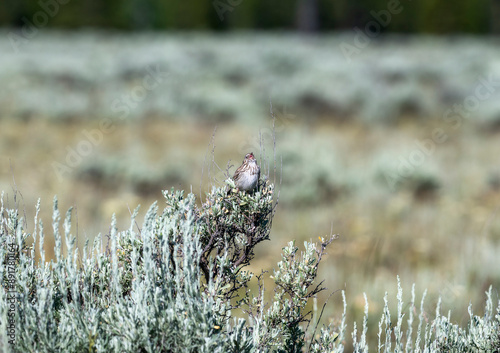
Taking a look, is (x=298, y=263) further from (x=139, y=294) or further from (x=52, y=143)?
(x=52, y=143)

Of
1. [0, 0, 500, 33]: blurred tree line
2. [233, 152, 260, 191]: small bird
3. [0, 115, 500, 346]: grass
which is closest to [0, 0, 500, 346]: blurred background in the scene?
[0, 115, 500, 346]: grass

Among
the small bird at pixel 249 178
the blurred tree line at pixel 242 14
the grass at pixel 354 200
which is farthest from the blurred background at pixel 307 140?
the blurred tree line at pixel 242 14

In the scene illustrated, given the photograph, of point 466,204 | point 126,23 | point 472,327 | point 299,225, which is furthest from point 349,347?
point 126,23

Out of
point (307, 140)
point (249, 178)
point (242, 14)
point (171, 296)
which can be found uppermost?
point (242, 14)

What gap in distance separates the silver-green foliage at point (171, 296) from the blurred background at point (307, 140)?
0.21 metres

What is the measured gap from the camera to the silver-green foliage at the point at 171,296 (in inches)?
89.1

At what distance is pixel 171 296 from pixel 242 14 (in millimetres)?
39717

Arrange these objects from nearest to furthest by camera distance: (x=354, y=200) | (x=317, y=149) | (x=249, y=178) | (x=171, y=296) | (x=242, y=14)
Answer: (x=171, y=296) → (x=249, y=178) → (x=354, y=200) → (x=317, y=149) → (x=242, y=14)

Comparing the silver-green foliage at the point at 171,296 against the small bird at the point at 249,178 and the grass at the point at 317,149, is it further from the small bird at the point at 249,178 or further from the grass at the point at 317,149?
the grass at the point at 317,149

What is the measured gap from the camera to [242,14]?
40062 mm

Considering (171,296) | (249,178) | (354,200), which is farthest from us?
(354,200)

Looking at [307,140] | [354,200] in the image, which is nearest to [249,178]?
[354,200]

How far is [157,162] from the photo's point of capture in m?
9.41

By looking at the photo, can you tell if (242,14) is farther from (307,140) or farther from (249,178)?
(249,178)
